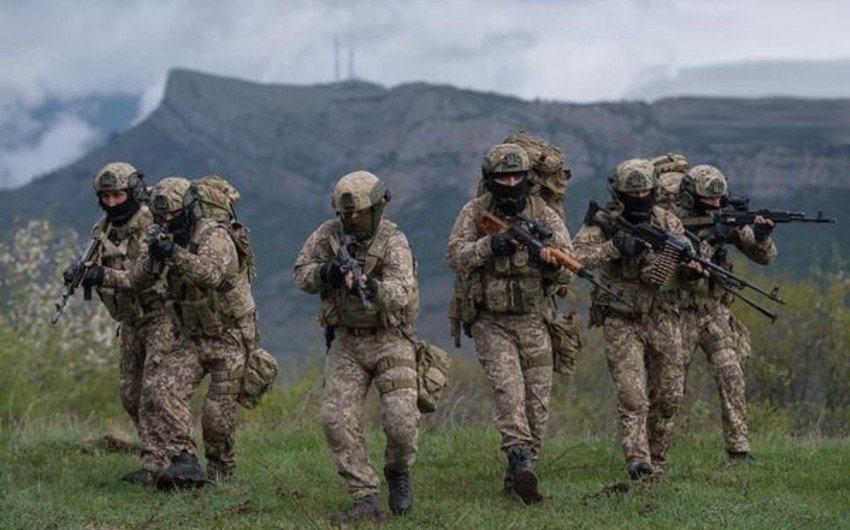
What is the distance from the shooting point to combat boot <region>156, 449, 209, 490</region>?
12055mm

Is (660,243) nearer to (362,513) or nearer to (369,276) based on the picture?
(369,276)

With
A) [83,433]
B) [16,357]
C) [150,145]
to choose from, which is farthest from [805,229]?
[150,145]

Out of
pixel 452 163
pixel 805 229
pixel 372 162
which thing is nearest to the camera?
pixel 805 229

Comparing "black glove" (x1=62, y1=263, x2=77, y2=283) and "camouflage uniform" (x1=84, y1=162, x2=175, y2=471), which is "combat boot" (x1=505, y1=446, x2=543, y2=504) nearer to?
"camouflage uniform" (x1=84, y1=162, x2=175, y2=471)

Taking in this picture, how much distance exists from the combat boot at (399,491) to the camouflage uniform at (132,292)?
7.37 ft

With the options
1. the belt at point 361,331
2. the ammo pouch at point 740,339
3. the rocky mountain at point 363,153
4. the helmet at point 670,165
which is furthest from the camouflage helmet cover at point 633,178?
the rocky mountain at point 363,153

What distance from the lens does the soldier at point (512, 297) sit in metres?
11.5

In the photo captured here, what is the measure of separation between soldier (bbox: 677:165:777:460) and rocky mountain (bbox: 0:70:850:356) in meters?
81.5

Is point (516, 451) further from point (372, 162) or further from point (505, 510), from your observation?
point (372, 162)

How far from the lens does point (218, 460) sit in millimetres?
12648

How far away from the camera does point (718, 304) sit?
13508mm

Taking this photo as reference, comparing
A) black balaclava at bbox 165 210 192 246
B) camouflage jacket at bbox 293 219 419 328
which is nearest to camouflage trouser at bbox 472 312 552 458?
camouflage jacket at bbox 293 219 419 328

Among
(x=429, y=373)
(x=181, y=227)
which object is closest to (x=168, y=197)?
(x=181, y=227)

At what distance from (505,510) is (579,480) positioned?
178 cm
